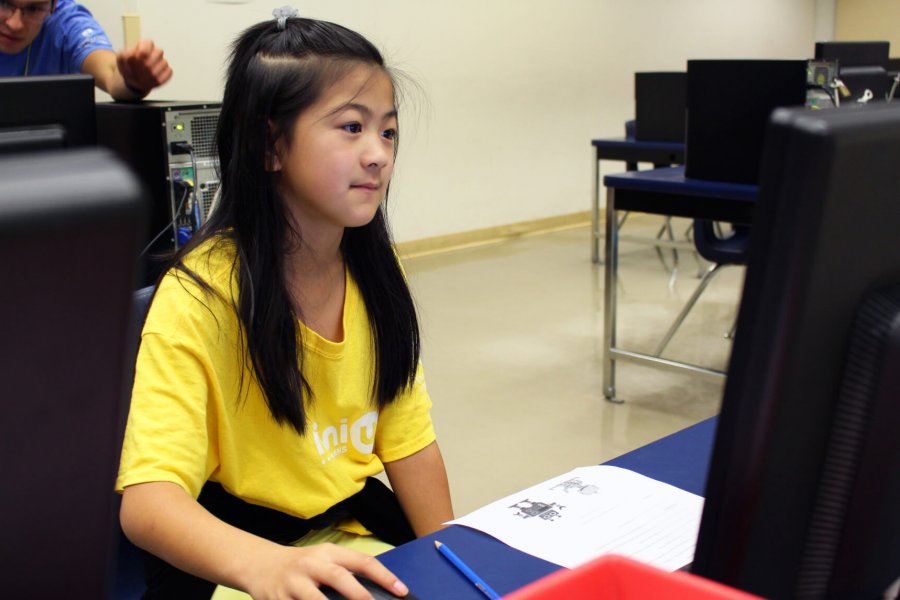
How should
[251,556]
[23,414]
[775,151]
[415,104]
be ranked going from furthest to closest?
[415,104]
[251,556]
[775,151]
[23,414]

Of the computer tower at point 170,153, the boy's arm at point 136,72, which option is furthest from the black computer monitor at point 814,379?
the boy's arm at point 136,72

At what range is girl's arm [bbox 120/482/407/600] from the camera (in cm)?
75

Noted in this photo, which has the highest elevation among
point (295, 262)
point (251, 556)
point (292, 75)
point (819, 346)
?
point (292, 75)

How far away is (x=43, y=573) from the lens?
342 mm

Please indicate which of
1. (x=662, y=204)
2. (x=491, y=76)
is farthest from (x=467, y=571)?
(x=491, y=76)

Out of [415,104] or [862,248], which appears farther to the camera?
[415,104]

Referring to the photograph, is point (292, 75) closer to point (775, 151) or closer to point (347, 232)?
point (347, 232)

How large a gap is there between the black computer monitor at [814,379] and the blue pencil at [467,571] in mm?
296

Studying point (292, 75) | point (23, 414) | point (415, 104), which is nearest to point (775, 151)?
point (23, 414)

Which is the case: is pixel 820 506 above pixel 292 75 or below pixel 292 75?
below

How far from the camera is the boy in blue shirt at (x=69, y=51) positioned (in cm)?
190

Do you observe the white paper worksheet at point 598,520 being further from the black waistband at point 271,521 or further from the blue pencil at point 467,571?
the black waistband at point 271,521

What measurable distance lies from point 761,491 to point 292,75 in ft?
2.53

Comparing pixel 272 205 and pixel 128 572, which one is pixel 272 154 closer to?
pixel 272 205
